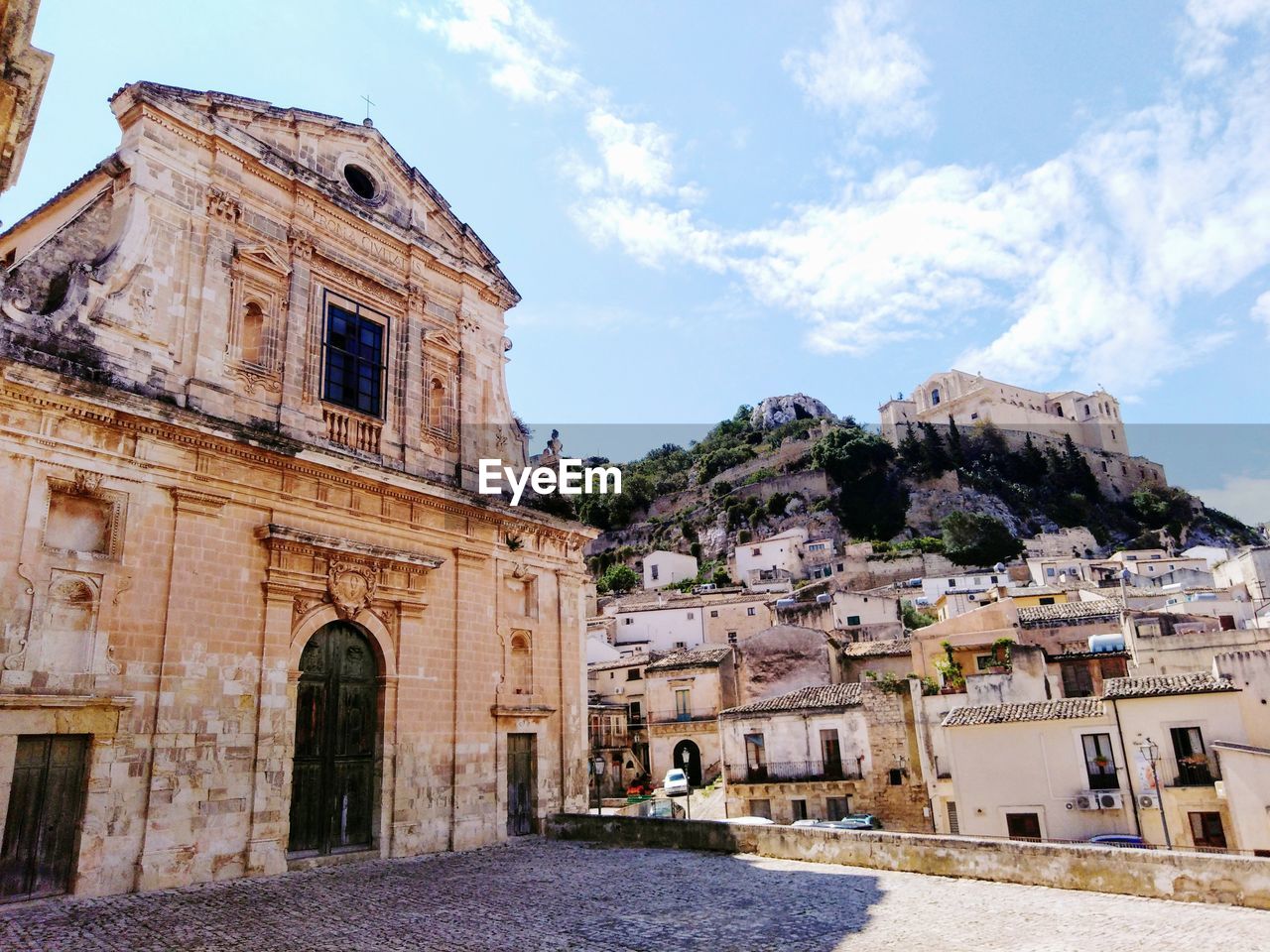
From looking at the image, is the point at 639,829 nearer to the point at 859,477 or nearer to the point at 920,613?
the point at 920,613

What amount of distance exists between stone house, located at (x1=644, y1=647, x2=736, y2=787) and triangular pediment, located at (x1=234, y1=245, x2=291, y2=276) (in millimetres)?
25984

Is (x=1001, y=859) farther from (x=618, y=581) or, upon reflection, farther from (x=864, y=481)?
(x=864, y=481)

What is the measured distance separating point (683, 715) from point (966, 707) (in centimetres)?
1368

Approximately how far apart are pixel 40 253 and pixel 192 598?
4.71 meters

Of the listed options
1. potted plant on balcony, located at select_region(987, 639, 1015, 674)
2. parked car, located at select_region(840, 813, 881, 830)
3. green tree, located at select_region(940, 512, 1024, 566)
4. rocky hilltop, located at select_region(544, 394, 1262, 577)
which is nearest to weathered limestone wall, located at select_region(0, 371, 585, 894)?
parked car, located at select_region(840, 813, 881, 830)

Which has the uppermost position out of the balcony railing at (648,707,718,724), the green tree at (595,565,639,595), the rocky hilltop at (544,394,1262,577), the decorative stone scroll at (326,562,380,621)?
the rocky hilltop at (544,394,1262,577)

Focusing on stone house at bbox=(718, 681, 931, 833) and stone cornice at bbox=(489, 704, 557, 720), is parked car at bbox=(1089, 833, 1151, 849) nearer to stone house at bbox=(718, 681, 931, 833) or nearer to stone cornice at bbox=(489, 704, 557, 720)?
stone house at bbox=(718, 681, 931, 833)

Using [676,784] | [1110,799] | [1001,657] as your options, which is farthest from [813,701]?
[1110,799]

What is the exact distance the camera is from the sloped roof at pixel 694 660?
3591cm

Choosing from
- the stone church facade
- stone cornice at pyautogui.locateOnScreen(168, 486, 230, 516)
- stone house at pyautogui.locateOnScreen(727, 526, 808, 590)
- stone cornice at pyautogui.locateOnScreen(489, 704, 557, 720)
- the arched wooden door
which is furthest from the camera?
stone house at pyautogui.locateOnScreen(727, 526, 808, 590)

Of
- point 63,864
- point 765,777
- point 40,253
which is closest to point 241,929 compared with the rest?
point 63,864

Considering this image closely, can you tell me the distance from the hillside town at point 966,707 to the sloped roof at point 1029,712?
0.20 feet

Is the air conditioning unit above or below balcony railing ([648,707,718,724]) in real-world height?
below

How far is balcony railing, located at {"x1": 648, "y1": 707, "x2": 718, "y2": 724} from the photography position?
3534 cm
